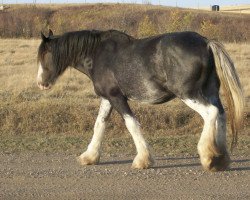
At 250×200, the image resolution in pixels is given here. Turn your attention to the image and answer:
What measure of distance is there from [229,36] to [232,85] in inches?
1614

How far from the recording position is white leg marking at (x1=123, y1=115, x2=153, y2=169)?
8.44 m

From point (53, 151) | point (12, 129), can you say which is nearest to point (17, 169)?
point (53, 151)

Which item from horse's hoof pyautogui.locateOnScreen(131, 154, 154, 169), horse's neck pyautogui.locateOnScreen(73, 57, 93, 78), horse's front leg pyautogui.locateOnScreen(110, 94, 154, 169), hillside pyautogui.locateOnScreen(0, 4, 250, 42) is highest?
horse's neck pyautogui.locateOnScreen(73, 57, 93, 78)

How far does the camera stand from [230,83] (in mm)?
8297

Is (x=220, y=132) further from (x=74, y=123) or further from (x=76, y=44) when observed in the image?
(x=74, y=123)

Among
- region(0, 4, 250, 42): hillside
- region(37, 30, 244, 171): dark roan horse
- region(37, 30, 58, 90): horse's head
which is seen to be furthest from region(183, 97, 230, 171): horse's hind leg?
region(0, 4, 250, 42): hillside

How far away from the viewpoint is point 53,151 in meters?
10.2

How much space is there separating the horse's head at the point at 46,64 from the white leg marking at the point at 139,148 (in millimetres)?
1398

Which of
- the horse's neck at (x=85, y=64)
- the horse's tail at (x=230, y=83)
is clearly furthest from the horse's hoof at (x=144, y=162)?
the horse's neck at (x=85, y=64)

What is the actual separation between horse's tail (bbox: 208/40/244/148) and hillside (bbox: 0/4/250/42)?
129ft

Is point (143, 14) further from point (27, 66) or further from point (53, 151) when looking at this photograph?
point (53, 151)

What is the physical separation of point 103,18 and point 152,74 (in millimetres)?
61059

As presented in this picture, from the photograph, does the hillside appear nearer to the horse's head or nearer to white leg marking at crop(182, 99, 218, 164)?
the horse's head

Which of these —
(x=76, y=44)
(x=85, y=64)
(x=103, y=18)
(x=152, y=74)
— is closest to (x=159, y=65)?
(x=152, y=74)
